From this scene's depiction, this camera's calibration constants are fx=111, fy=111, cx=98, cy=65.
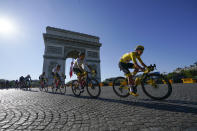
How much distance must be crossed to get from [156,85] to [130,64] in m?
1.13

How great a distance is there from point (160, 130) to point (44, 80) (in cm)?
974

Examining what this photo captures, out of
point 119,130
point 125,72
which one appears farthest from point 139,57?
point 119,130

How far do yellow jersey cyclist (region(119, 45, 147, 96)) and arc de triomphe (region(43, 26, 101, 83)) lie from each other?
26761 millimetres

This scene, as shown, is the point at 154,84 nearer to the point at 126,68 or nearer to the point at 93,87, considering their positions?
the point at 126,68

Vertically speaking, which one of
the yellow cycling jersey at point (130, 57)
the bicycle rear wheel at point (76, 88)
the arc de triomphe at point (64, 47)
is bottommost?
the bicycle rear wheel at point (76, 88)

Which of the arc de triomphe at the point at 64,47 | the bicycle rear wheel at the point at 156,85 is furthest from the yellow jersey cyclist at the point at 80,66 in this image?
the arc de triomphe at the point at 64,47

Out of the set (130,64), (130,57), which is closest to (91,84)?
(130,64)

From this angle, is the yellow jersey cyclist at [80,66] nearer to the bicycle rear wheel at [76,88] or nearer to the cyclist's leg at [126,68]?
the bicycle rear wheel at [76,88]

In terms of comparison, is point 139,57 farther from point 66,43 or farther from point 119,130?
point 66,43

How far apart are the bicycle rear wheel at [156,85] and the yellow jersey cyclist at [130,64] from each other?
35cm

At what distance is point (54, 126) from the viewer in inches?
57.4

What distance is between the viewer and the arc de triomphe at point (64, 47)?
29.0m

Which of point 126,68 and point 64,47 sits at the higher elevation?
point 64,47

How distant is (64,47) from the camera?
3216cm
